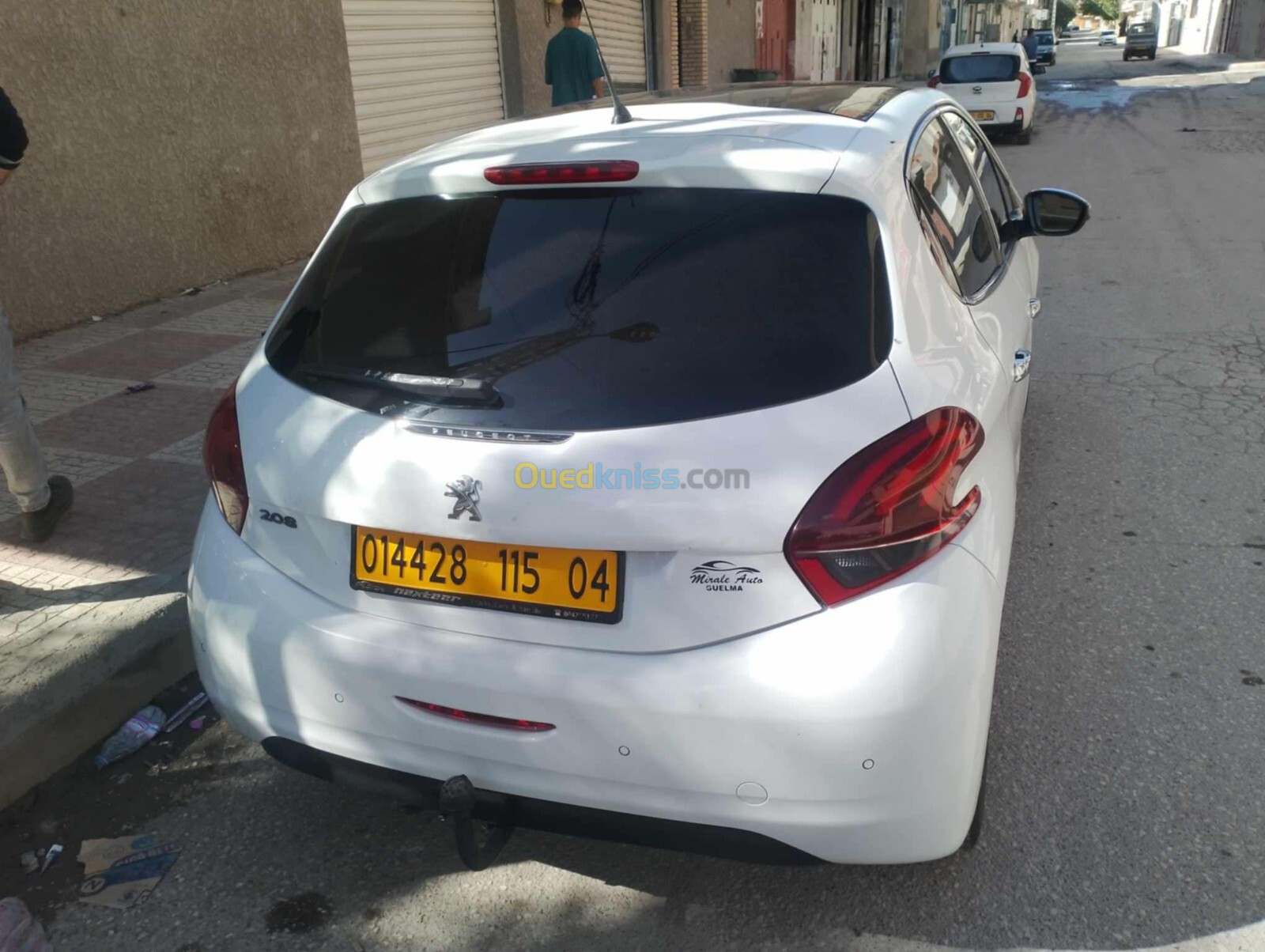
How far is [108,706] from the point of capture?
10.8 ft

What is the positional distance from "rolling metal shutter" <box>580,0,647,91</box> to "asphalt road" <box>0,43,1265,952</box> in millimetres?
12005

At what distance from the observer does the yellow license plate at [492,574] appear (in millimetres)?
2076

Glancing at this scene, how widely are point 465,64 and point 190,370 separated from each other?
685cm

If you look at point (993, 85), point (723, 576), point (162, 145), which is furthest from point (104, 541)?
point (993, 85)

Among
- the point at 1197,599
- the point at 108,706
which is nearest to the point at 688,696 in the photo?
the point at 108,706

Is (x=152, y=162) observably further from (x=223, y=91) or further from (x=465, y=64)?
(x=465, y=64)

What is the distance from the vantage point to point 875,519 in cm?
202

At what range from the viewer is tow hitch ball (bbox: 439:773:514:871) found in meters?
2.20

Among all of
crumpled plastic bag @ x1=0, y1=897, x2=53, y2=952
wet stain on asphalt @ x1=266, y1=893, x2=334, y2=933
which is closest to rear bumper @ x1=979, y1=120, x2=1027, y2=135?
wet stain on asphalt @ x1=266, y1=893, x2=334, y2=933

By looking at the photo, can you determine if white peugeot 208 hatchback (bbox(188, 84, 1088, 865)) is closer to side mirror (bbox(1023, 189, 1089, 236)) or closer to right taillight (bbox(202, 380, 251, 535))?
right taillight (bbox(202, 380, 251, 535))

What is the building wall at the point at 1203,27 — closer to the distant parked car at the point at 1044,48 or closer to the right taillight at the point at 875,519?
the distant parked car at the point at 1044,48

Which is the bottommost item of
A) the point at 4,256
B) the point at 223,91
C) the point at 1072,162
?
the point at 1072,162

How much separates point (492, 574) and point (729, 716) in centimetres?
54

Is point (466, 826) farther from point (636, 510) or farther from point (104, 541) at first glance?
point (104, 541)
